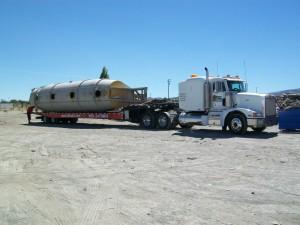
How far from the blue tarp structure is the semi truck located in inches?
39.1

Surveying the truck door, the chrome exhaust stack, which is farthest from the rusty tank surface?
the truck door

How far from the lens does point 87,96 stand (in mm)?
25484

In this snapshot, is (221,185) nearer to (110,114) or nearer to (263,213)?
(263,213)

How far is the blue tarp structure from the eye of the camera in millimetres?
18859

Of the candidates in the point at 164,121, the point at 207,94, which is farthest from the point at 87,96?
the point at 207,94

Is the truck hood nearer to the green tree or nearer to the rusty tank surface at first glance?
the rusty tank surface

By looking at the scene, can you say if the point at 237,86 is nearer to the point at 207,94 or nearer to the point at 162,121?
the point at 207,94

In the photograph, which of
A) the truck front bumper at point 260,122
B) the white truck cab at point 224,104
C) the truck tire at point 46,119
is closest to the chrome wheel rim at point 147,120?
the white truck cab at point 224,104

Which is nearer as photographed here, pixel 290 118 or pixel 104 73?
pixel 290 118

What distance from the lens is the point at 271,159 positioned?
10367 millimetres

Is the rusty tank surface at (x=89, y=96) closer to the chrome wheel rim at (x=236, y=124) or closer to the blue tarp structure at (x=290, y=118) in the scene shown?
the chrome wheel rim at (x=236, y=124)

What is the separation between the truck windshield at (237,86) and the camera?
18.7 metres

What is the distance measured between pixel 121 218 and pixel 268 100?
46.4 feet

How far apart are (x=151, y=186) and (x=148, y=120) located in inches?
599
